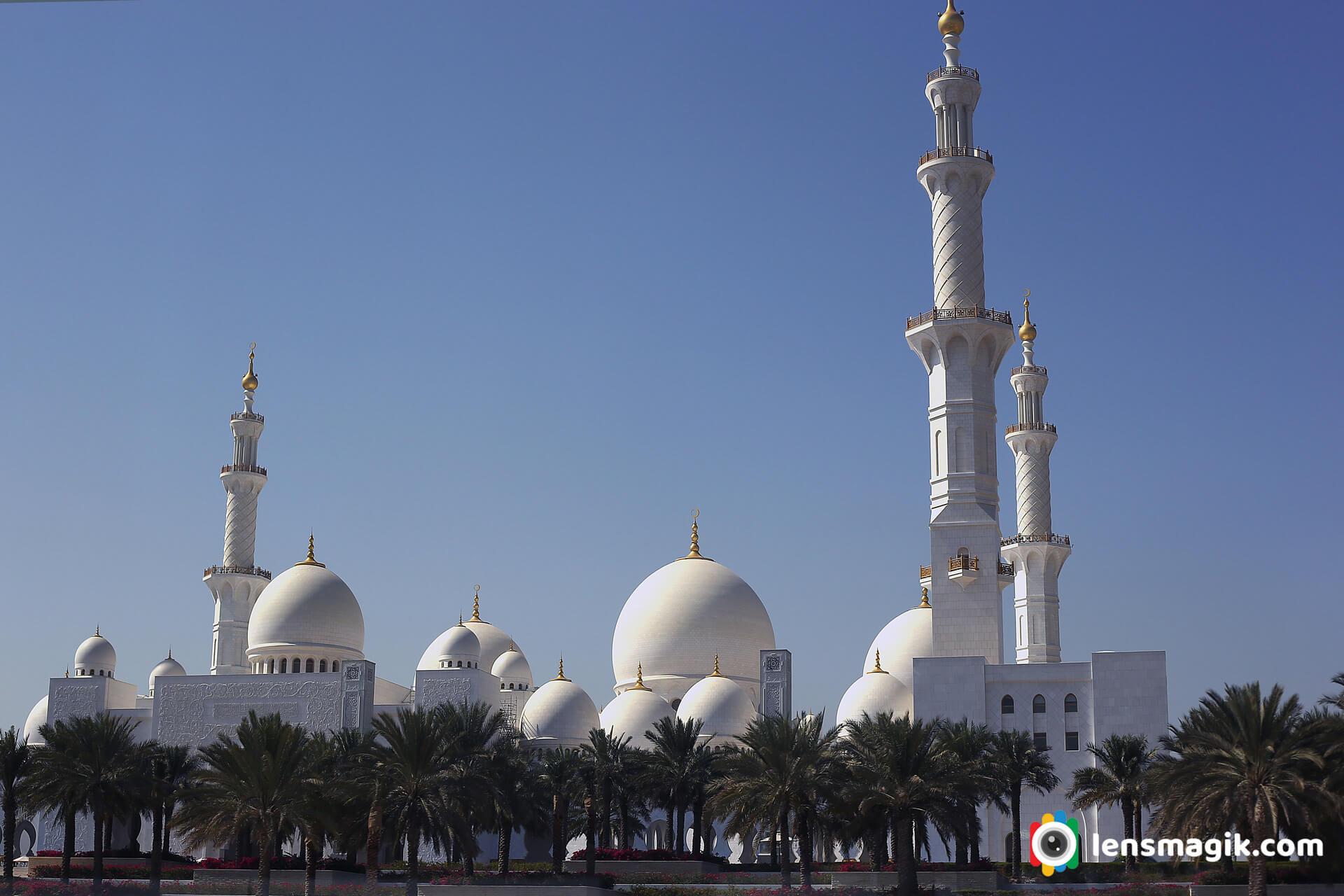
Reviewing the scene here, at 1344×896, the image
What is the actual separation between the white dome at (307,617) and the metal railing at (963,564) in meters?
20.9

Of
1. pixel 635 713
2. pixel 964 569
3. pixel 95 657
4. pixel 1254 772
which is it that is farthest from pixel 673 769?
pixel 95 657

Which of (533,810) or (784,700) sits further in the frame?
(784,700)

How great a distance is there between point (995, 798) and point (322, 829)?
47.4 feet

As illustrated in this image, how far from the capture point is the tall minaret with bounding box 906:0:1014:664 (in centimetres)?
4091

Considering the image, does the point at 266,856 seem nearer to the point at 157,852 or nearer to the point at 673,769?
the point at 157,852

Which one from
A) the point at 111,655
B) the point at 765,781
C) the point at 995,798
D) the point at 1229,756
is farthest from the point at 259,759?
the point at 111,655

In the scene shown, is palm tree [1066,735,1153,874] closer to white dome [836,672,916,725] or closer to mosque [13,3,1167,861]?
mosque [13,3,1167,861]

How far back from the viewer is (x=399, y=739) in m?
29.3

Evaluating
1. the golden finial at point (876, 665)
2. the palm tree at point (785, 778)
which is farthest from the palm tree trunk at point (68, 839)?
the golden finial at point (876, 665)

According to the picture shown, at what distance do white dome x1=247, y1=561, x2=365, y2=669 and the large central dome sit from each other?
9.61 metres

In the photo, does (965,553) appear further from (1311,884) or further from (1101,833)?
(1311,884)

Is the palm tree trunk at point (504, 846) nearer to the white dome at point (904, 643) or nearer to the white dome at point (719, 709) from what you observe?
the white dome at point (719, 709)

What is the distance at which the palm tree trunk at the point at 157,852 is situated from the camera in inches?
1281

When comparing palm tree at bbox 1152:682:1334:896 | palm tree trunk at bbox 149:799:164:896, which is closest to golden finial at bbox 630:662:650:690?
palm tree trunk at bbox 149:799:164:896
